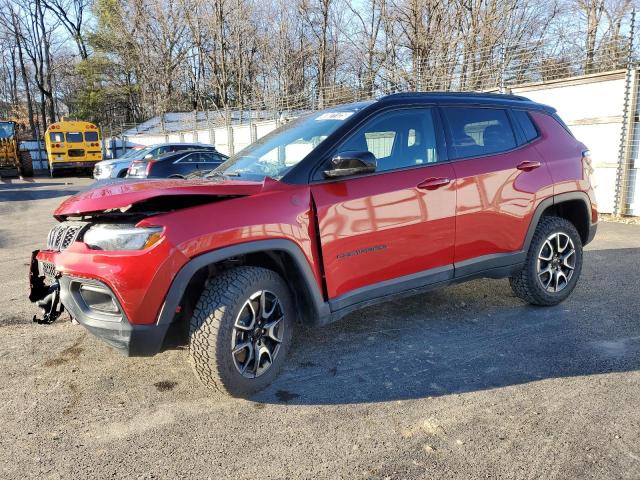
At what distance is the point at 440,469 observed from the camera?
238 centimetres

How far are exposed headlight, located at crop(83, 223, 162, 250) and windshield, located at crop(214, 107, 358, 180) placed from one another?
35.3 inches

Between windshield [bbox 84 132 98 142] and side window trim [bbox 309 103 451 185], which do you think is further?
windshield [bbox 84 132 98 142]

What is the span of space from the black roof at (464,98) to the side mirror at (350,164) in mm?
690

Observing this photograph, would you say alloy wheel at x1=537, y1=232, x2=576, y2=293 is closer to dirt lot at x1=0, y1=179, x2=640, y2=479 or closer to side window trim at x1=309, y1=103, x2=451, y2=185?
dirt lot at x1=0, y1=179, x2=640, y2=479

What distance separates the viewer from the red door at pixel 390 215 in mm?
3205

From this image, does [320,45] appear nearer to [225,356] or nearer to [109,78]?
[109,78]

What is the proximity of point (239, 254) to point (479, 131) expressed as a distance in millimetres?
2380

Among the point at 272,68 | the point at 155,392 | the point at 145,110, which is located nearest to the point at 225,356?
the point at 155,392

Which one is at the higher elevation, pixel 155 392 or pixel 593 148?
pixel 593 148

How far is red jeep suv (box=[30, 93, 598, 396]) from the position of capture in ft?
8.87

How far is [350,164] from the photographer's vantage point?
3.09 m

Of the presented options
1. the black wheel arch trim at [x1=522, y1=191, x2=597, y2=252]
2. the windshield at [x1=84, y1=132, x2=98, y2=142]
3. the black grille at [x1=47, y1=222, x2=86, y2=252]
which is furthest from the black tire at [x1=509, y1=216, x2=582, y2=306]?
the windshield at [x1=84, y1=132, x2=98, y2=142]

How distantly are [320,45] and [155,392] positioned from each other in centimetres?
3364

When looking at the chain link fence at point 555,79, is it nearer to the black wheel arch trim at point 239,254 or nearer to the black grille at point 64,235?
the black wheel arch trim at point 239,254
